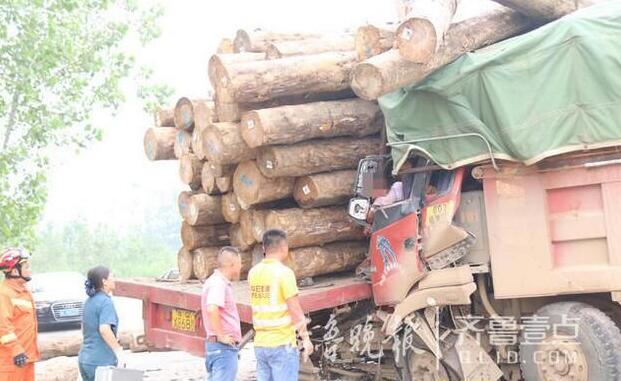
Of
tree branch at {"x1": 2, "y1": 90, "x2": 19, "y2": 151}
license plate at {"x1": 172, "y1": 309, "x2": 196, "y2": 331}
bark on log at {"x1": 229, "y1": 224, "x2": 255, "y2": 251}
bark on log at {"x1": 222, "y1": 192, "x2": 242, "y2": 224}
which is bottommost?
license plate at {"x1": 172, "y1": 309, "x2": 196, "y2": 331}

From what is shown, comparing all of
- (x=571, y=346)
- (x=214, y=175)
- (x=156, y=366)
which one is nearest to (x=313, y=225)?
(x=214, y=175)

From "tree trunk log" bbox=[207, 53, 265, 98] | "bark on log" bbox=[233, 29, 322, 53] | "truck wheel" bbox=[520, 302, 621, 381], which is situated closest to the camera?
"truck wheel" bbox=[520, 302, 621, 381]

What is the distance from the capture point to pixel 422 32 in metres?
6.04

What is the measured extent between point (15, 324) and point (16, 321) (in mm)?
26

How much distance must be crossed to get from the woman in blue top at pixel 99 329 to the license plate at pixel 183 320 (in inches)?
43.6

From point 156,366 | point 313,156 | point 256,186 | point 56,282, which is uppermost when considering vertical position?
point 313,156

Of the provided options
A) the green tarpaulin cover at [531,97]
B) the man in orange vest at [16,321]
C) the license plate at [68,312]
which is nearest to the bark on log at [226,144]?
the green tarpaulin cover at [531,97]

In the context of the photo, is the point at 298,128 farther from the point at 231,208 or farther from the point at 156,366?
the point at 156,366

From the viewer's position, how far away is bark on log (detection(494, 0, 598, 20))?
6.99 metres

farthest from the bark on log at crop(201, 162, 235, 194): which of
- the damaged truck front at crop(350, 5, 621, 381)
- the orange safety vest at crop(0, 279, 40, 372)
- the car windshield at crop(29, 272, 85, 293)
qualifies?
the car windshield at crop(29, 272, 85, 293)

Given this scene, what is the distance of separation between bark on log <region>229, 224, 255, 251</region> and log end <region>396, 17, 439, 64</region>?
8.48ft

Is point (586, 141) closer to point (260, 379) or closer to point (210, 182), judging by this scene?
point (260, 379)

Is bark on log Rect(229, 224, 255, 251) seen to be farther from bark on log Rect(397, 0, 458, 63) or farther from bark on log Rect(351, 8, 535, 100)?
bark on log Rect(397, 0, 458, 63)

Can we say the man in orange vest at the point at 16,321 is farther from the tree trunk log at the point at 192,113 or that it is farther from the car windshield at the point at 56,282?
the car windshield at the point at 56,282
